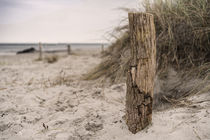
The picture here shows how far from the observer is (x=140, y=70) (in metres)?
1.27

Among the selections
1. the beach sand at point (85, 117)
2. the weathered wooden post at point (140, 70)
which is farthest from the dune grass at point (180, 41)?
the weathered wooden post at point (140, 70)

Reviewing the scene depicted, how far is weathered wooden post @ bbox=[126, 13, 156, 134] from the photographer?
1.22 m

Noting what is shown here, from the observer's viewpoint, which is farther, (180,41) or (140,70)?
(180,41)

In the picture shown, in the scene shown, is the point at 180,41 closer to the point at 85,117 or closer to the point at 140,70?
the point at 140,70

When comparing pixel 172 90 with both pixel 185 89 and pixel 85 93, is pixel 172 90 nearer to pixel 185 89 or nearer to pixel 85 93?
pixel 185 89

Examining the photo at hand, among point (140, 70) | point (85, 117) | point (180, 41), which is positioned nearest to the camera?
point (140, 70)

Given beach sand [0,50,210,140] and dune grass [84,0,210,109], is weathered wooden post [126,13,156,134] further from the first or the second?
dune grass [84,0,210,109]

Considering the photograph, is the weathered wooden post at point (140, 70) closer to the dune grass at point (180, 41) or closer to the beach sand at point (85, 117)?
the beach sand at point (85, 117)

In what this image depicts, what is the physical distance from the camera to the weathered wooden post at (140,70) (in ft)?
4.01

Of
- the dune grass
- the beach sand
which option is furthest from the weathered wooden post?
the dune grass

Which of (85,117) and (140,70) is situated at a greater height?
(140,70)

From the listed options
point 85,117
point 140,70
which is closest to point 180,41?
point 140,70

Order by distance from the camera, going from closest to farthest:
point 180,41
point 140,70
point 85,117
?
point 140,70
point 85,117
point 180,41

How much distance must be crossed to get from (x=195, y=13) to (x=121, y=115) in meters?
1.91
